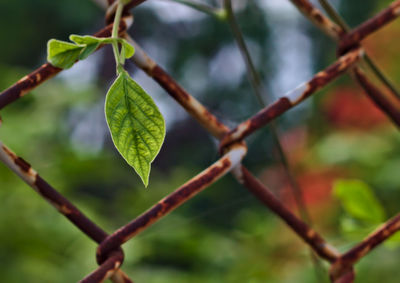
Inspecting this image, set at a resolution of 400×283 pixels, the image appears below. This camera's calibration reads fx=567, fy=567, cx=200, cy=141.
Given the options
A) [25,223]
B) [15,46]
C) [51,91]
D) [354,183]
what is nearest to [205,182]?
[354,183]

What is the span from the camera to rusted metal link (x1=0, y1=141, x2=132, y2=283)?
0.78 ft

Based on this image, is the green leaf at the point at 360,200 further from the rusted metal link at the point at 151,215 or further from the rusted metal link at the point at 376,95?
the rusted metal link at the point at 151,215

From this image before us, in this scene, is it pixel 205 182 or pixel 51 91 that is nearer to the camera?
pixel 205 182

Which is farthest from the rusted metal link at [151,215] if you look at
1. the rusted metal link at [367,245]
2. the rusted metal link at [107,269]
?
the rusted metal link at [367,245]

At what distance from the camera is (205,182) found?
11.0 inches

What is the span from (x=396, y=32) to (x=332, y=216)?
67 cm

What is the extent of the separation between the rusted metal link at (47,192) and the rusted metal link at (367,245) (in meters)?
0.14

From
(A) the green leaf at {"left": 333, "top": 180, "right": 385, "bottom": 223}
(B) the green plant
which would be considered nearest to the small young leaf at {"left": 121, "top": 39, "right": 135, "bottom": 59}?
(B) the green plant

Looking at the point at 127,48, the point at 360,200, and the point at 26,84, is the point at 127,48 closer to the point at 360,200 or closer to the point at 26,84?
the point at 26,84

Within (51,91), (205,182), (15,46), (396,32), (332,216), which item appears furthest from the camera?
(15,46)

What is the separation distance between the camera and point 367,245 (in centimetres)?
34

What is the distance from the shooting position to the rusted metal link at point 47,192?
0.24 meters

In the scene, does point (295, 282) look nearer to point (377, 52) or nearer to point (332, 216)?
point (332, 216)

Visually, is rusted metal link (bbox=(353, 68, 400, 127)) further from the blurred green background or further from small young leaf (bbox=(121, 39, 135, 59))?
small young leaf (bbox=(121, 39, 135, 59))
